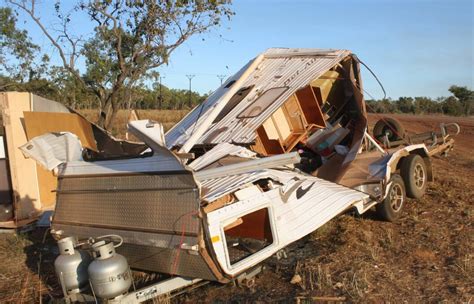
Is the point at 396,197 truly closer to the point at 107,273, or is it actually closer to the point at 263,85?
the point at 263,85

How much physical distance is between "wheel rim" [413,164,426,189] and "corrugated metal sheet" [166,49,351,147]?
239cm

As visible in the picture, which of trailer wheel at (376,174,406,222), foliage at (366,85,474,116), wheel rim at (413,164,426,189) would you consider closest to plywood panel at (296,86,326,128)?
trailer wheel at (376,174,406,222)

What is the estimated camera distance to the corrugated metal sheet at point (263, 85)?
6.79 metres

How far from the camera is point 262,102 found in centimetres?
723

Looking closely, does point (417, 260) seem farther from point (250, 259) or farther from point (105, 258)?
point (105, 258)

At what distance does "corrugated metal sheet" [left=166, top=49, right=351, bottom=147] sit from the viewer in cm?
679

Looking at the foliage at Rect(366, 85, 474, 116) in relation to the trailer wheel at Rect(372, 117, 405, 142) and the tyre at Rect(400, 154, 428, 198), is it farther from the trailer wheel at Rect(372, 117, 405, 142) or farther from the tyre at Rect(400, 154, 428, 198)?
the tyre at Rect(400, 154, 428, 198)

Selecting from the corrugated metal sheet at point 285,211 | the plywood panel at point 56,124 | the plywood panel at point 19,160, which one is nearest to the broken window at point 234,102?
the plywood panel at point 56,124

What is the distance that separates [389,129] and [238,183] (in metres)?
6.38

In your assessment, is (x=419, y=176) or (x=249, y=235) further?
(x=419, y=176)

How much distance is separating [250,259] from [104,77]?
49.7 feet

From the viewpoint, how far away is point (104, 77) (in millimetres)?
17984

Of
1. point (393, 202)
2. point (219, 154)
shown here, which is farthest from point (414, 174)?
point (219, 154)

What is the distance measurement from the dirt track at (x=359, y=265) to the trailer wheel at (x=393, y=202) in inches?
5.9
